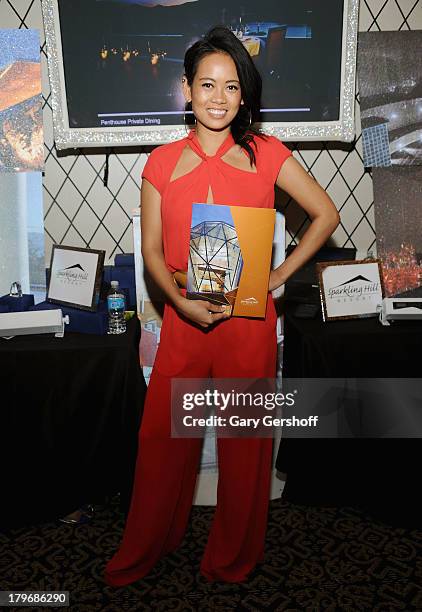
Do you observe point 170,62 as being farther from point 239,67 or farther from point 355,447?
point 355,447

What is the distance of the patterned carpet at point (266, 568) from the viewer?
1721 millimetres

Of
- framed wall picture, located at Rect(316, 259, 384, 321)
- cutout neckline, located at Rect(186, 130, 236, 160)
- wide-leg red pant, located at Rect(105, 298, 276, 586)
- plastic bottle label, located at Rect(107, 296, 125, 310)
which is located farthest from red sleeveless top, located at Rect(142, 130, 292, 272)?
framed wall picture, located at Rect(316, 259, 384, 321)

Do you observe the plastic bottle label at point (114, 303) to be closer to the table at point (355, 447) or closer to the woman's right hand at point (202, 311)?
the woman's right hand at point (202, 311)

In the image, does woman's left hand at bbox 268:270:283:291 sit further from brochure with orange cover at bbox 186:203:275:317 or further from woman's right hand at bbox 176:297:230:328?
Answer: woman's right hand at bbox 176:297:230:328

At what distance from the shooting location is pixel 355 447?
2039mm

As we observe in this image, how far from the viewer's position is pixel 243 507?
1.72 metres

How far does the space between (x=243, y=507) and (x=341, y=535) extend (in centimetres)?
53

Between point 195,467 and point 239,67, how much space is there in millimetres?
1233

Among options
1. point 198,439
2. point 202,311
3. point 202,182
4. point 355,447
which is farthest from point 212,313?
point 355,447

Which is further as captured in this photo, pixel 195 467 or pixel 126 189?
pixel 126 189

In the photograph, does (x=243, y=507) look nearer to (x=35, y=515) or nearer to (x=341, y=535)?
(x=341, y=535)

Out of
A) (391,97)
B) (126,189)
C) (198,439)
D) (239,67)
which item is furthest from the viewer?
(126,189)

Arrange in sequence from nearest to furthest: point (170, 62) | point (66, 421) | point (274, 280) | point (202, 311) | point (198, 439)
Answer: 1. point (202, 311)
2. point (274, 280)
3. point (198, 439)
4. point (66, 421)
5. point (170, 62)

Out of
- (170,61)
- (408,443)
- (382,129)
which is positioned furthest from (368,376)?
(170,61)
